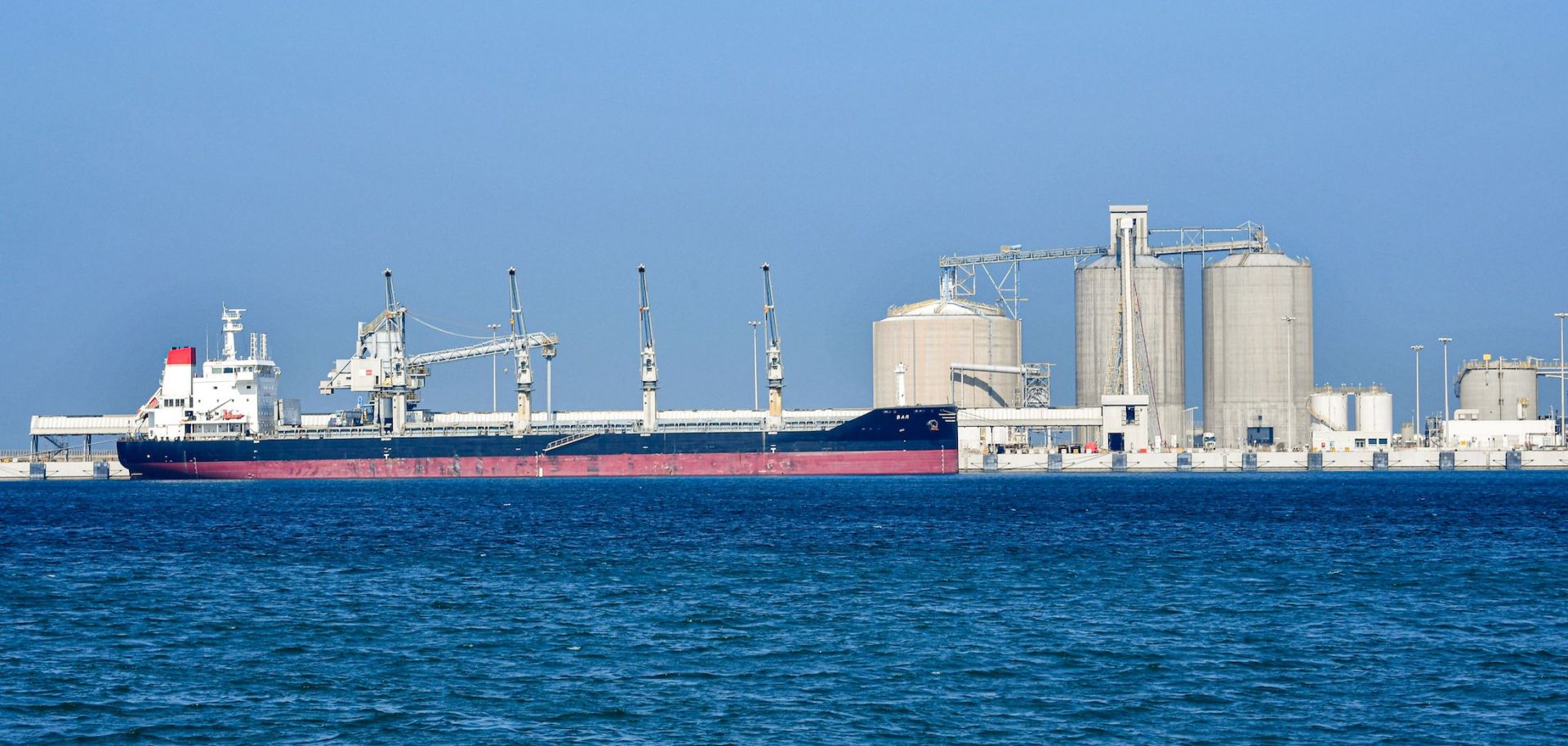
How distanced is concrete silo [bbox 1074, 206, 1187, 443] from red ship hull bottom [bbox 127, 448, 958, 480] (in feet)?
79.8

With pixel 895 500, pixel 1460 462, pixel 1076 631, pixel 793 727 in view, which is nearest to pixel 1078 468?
pixel 1460 462

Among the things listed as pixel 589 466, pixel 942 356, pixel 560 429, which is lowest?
pixel 589 466

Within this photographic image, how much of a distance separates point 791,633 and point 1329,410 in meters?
98.0

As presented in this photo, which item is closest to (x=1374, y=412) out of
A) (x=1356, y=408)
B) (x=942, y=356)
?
(x=1356, y=408)

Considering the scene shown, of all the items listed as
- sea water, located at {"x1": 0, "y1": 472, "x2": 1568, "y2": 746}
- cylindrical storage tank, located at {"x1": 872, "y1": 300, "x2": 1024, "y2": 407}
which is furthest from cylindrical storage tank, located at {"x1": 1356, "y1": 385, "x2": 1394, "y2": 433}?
sea water, located at {"x1": 0, "y1": 472, "x2": 1568, "y2": 746}

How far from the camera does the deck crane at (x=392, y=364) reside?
104 m

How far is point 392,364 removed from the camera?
345ft

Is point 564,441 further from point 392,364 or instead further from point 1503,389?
point 1503,389

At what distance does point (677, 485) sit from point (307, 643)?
69648 millimetres

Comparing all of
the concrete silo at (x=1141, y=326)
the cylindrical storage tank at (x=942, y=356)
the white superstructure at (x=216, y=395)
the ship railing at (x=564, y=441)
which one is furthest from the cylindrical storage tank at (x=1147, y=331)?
the white superstructure at (x=216, y=395)

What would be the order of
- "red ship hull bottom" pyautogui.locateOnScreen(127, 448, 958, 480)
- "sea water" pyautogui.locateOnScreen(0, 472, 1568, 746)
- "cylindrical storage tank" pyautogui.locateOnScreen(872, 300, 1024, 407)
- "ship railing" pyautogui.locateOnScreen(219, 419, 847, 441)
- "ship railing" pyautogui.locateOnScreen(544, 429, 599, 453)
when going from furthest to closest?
"cylindrical storage tank" pyautogui.locateOnScreen(872, 300, 1024, 407) < "ship railing" pyautogui.locateOnScreen(219, 419, 847, 441) < "ship railing" pyautogui.locateOnScreen(544, 429, 599, 453) < "red ship hull bottom" pyautogui.locateOnScreen(127, 448, 958, 480) < "sea water" pyautogui.locateOnScreen(0, 472, 1568, 746)

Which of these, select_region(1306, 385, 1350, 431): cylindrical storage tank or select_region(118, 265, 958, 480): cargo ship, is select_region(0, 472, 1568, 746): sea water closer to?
select_region(118, 265, 958, 480): cargo ship

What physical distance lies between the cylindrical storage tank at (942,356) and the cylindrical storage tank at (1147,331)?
22.6ft

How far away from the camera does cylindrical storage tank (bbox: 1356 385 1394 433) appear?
12025 cm
